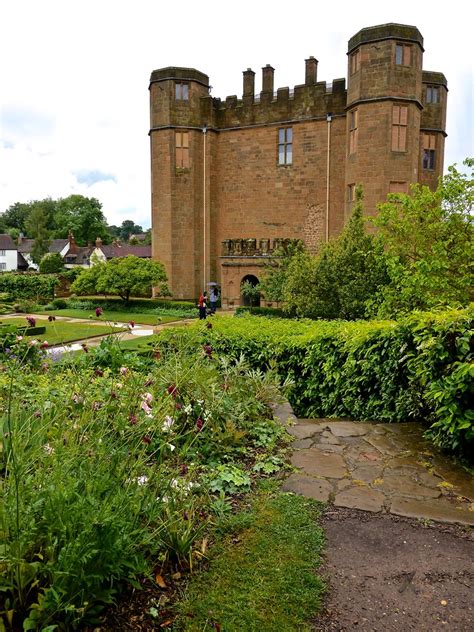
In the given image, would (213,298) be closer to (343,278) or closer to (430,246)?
(343,278)

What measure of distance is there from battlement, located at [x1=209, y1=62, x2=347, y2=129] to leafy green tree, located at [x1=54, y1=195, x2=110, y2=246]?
46.8 meters

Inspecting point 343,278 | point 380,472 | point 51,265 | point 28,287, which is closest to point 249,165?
point 343,278

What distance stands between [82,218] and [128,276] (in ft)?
160

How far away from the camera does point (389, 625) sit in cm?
220

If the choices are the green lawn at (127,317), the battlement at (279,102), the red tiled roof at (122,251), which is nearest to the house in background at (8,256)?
the red tiled roof at (122,251)

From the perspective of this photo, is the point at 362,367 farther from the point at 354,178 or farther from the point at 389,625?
the point at 354,178

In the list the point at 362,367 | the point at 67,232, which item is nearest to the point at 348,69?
the point at 362,367

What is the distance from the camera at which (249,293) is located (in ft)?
71.7

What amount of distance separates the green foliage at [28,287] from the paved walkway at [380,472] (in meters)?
28.1

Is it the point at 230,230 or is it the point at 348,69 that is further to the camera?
the point at 230,230

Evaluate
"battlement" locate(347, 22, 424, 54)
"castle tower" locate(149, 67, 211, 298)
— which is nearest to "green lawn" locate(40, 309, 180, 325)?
→ "castle tower" locate(149, 67, 211, 298)

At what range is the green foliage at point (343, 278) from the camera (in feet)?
39.8

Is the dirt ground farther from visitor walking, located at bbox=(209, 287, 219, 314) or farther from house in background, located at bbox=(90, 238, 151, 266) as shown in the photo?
house in background, located at bbox=(90, 238, 151, 266)

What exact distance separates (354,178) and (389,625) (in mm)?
20412
